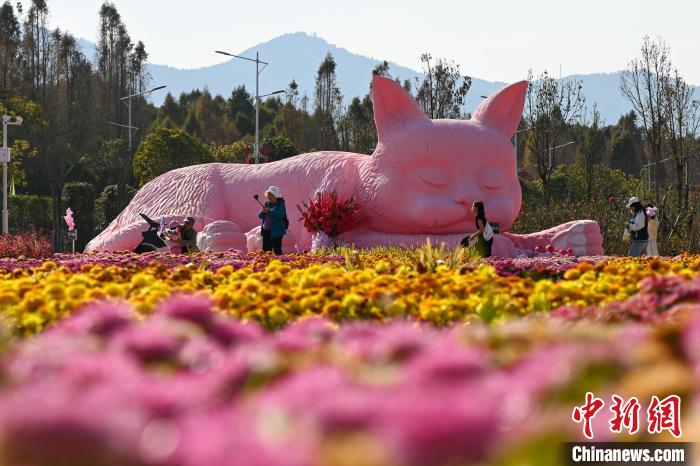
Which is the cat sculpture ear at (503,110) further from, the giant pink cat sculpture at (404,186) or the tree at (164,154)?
the tree at (164,154)

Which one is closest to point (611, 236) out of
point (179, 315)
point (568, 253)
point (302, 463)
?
point (568, 253)

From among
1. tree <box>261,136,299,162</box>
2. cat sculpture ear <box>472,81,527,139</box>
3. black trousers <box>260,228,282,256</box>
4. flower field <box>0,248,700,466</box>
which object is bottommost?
black trousers <box>260,228,282,256</box>

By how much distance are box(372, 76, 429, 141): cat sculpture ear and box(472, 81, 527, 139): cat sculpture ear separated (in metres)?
1.02

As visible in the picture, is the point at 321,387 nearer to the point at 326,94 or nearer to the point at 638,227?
the point at 638,227

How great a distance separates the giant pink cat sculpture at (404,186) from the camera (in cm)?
1355

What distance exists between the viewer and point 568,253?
13.5m

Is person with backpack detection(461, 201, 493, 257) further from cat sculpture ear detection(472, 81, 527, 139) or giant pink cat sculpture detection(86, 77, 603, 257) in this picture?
cat sculpture ear detection(472, 81, 527, 139)

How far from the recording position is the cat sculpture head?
13516mm

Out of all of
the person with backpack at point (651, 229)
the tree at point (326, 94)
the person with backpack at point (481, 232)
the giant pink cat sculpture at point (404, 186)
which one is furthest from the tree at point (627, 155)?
the person with backpack at point (481, 232)

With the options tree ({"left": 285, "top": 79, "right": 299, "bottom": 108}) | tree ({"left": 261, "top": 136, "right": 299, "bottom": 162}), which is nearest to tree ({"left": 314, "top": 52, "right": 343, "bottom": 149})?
tree ({"left": 285, "top": 79, "right": 299, "bottom": 108})

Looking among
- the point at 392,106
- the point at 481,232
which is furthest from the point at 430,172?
the point at 481,232

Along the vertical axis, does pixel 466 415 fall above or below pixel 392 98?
below

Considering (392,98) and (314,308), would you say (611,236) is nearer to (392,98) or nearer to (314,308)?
(392,98)

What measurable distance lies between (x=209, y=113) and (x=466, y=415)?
57.5m
